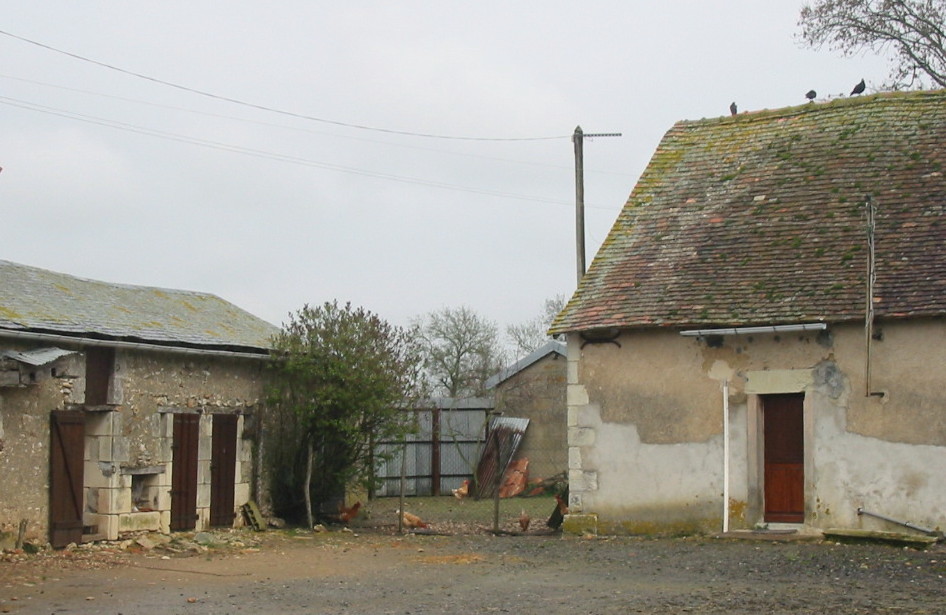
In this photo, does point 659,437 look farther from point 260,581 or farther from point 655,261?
point 260,581

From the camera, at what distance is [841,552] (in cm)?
1366

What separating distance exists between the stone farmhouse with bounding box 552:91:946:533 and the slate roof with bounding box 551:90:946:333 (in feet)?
0.09

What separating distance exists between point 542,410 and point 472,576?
13351mm

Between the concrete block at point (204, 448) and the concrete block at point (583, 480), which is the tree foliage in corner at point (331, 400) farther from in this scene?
the concrete block at point (583, 480)

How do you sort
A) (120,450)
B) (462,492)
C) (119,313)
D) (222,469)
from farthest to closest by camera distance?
1. (462,492)
2. (222,469)
3. (119,313)
4. (120,450)

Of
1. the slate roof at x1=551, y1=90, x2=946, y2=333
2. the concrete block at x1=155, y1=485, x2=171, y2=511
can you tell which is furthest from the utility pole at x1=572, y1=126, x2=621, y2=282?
the concrete block at x1=155, y1=485, x2=171, y2=511

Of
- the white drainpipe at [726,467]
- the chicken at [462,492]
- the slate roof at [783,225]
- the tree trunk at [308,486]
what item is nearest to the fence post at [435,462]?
the chicken at [462,492]

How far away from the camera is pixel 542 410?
25.7 m

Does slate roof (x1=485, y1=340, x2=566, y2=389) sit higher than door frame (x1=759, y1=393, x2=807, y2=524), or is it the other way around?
slate roof (x1=485, y1=340, x2=566, y2=389)

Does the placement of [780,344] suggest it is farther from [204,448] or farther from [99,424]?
[99,424]

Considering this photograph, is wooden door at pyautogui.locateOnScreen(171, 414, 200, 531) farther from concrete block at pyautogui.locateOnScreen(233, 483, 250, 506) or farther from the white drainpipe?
the white drainpipe

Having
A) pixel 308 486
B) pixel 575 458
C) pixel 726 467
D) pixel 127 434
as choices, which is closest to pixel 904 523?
pixel 726 467

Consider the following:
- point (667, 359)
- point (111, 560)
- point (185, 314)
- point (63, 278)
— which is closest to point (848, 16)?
point (667, 359)

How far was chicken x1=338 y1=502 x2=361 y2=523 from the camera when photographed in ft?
61.6
